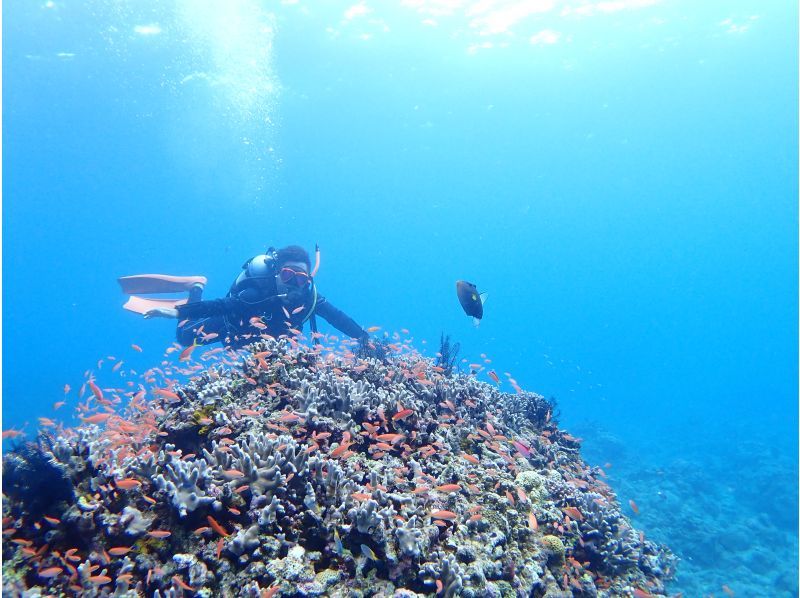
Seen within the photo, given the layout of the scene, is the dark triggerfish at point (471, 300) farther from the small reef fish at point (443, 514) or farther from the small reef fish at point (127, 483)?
the small reef fish at point (127, 483)

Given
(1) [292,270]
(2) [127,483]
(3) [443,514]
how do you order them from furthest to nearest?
(1) [292,270], (3) [443,514], (2) [127,483]

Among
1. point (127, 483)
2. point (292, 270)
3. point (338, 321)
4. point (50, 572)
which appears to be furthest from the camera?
point (338, 321)

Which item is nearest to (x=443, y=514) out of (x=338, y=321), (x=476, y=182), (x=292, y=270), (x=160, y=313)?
(x=292, y=270)

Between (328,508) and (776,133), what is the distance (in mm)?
91943

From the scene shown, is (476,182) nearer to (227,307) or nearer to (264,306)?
(264,306)

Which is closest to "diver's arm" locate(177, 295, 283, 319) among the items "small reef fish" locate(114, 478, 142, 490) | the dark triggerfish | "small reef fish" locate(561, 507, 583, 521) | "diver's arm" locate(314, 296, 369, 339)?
"diver's arm" locate(314, 296, 369, 339)

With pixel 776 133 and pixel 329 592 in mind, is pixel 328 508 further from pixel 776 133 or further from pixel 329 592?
pixel 776 133

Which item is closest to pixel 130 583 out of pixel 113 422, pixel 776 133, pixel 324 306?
pixel 113 422

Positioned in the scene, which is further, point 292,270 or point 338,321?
point 338,321

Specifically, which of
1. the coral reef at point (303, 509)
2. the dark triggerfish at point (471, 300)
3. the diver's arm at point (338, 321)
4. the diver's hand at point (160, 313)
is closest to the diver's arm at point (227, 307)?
the diver's hand at point (160, 313)

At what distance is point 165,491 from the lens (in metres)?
3.21

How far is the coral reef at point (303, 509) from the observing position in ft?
9.74

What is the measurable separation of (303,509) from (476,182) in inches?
3770

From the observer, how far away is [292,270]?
876 centimetres
